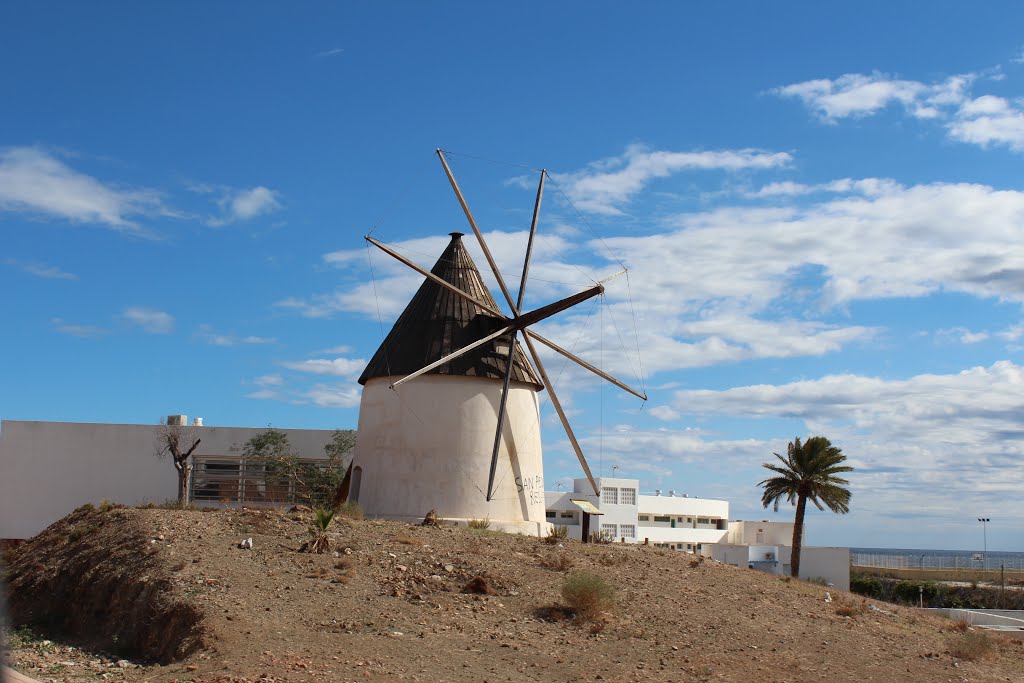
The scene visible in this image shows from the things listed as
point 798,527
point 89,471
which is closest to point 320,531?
point 89,471

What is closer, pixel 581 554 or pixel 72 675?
pixel 72 675

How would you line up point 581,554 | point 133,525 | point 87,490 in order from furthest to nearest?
point 87,490
point 581,554
point 133,525

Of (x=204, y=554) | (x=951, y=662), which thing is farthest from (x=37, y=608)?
(x=951, y=662)

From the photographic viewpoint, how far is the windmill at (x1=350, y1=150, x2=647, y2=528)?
26406 millimetres

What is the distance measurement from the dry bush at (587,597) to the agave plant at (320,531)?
495cm

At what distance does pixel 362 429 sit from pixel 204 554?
32.2 ft

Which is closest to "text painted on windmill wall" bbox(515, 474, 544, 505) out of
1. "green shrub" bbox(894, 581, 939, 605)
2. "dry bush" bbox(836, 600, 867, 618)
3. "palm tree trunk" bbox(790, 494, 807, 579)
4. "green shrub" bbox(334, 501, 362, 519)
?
"green shrub" bbox(334, 501, 362, 519)

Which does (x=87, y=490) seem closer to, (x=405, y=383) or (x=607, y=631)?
(x=405, y=383)

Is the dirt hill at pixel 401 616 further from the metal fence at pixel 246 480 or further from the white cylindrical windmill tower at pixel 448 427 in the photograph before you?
the metal fence at pixel 246 480

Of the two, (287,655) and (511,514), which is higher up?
(511,514)

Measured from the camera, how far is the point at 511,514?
1063 inches

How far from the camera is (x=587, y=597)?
690 inches

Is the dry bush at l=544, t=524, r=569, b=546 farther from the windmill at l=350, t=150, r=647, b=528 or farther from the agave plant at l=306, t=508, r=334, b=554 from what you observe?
the agave plant at l=306, t=508, r=334, b=554

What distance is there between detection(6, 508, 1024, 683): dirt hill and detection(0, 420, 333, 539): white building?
1431 cm
